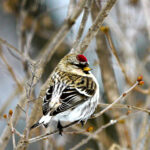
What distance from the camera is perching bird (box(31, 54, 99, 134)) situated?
3.12 meters

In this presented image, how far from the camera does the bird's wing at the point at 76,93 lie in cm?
317

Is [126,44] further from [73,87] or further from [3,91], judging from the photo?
[3,91]

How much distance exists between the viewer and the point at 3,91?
7.77 meters

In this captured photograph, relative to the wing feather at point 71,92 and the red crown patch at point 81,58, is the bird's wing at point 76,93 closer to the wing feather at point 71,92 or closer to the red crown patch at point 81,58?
the wing feather at point 71,92

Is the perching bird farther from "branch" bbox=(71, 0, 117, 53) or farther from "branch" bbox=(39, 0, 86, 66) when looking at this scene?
"branch" bbox=(39, 0, 86, 66)

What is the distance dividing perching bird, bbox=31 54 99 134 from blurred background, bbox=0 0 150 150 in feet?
0.79

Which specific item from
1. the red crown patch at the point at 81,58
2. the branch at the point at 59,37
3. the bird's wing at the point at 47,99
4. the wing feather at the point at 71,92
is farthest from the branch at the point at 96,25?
the bird's wing at the point at 47,99

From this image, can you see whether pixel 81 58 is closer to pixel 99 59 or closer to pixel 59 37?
pixel 59 37

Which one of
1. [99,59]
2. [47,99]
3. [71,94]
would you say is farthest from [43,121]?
[99,59]

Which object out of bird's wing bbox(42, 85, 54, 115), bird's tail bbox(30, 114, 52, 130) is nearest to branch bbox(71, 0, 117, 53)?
bird's wing bbox(42, 85, 54, 115)

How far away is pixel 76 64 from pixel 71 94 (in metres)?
0.63

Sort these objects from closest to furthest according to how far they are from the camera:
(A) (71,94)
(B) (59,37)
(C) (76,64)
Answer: (A) (71,94) < (B) (59,37) < (C) (76,64)

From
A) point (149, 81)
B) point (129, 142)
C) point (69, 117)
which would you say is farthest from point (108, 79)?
point (149, 81)

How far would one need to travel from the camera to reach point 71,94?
332 cm
